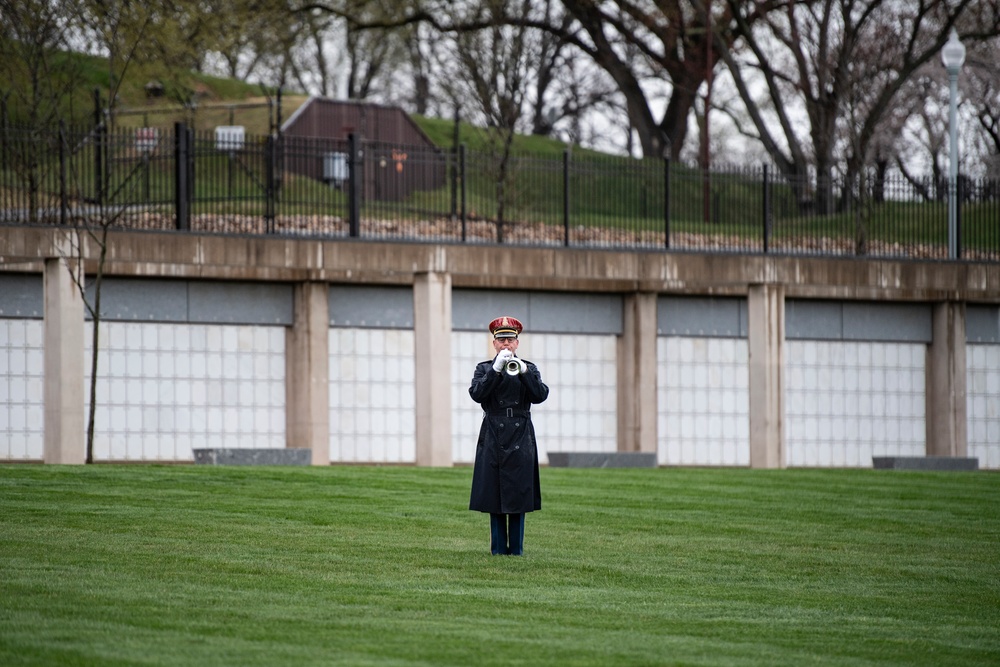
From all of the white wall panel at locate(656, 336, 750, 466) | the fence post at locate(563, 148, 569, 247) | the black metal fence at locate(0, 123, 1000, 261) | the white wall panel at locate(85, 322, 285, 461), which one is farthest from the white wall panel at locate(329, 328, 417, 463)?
the white wall panel at locate(656, 336, 750, 466)

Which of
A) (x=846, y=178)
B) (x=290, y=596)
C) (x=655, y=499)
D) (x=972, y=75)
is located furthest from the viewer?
(x=972, y=75)

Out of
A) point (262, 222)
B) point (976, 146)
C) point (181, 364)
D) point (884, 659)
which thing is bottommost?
point (884, 659)

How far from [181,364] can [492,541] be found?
15002 mm

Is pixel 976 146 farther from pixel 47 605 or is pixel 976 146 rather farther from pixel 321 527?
pixel 47 605

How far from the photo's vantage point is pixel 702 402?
97.6 feet

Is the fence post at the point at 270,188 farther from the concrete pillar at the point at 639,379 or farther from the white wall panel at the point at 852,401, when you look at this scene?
the white wall panel at the point at 852,401

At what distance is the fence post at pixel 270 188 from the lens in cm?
2600

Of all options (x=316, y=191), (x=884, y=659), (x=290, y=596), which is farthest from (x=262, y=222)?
(x=884, y=659)

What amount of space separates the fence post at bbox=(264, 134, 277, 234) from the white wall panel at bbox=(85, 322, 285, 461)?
6.91 feet

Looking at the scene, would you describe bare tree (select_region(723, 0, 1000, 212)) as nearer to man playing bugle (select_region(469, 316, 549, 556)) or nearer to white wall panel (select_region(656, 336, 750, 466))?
white wall panel (select_region(656, 336, 750, 466))

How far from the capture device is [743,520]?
53.4 ft

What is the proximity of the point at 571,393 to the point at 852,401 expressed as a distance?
5622 millimetres

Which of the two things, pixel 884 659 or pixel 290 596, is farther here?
pixel 290 596

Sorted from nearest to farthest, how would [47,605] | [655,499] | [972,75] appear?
[47,605] → [655,499] → [972,75]
